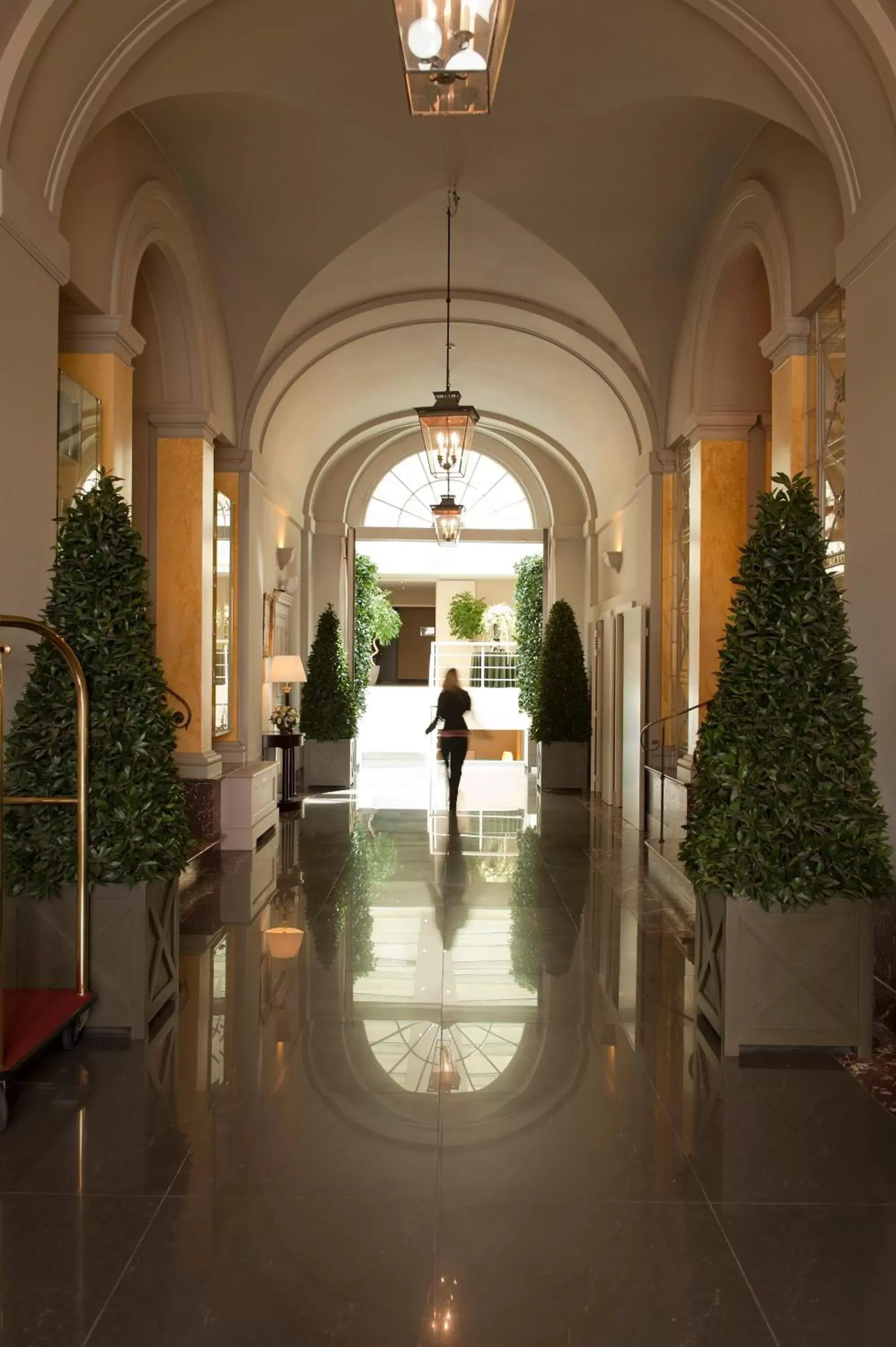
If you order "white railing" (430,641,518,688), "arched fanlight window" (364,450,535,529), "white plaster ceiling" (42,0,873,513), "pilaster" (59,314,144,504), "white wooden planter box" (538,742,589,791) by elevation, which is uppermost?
"white plaster ceiling" (42,0,873,513)

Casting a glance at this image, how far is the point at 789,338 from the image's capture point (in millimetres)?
6555

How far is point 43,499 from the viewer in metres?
5.09

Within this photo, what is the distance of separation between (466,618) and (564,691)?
37.4 ft

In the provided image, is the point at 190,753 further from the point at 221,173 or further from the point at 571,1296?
the point at 571,1296

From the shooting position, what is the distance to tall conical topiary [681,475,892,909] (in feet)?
13.9

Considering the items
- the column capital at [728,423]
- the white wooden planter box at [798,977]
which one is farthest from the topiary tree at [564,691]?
the white wooden planter box at [798,977]

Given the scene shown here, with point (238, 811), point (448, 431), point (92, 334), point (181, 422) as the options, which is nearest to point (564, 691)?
point (448, 431)

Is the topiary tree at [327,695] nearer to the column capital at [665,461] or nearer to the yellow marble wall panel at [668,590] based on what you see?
the yellow marble wall panel at [668,590]

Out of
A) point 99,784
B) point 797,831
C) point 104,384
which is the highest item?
point 104,384

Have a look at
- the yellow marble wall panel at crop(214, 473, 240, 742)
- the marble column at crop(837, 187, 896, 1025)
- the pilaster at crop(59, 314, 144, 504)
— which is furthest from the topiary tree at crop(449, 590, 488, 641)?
the marble column at crop(837, 187, 896, 1025)

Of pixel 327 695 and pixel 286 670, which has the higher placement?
pixel 286 670

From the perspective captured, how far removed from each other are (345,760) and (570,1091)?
35.0 ft

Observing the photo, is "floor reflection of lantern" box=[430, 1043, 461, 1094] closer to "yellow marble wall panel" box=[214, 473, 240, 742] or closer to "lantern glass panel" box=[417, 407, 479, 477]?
"lantern glass panel" box=[417, 407, 479, 477]

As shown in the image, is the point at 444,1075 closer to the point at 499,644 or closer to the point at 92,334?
the point at 92,334
